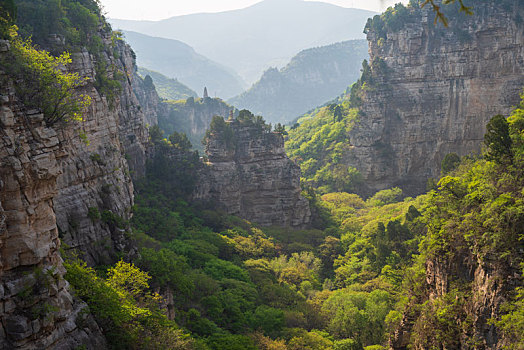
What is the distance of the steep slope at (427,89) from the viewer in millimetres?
73125

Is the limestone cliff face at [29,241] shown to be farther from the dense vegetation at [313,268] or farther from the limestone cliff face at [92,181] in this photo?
the limestone cliff face at [92,181]

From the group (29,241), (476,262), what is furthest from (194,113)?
(29,241)

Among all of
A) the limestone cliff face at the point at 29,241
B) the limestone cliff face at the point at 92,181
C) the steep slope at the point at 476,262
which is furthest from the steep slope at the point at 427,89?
the limestone cliff face at the point at 29,241

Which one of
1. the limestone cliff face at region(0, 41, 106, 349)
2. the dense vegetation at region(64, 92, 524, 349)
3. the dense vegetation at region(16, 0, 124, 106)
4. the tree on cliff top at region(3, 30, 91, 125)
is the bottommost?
the dense vegetation at region(64, 92, 524, 349)

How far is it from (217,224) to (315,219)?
17.4 meters

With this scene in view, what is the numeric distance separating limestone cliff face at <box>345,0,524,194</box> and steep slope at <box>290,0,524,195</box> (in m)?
0.16

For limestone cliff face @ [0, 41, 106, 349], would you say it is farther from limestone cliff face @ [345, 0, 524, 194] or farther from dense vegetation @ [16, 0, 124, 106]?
limestone cliff face @ [345, 0, 524, 194]

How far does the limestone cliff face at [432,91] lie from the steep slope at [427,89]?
0.16 m

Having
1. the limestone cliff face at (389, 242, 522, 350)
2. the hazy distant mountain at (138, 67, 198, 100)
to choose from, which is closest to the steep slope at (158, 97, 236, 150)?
the hazy distant mountain at (138, 67, 198, 100)

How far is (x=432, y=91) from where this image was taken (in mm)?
80375

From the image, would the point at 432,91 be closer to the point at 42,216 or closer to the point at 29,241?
the point at 42,216

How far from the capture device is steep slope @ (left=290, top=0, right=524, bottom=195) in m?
73.1

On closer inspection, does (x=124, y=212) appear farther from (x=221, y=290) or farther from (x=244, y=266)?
(x=244, y=266)

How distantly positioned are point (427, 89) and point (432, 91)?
100 cm
